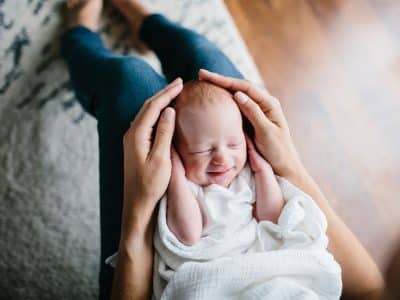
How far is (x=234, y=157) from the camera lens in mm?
841

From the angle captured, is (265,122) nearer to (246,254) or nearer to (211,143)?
(211,143)

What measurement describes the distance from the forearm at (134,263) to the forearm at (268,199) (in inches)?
7.7

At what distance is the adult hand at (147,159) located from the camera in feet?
2.49

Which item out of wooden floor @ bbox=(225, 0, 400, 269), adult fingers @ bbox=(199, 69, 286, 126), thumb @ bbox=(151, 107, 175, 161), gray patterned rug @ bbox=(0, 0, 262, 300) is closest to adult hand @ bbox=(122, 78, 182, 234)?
thumb @ bbox=(151, 107, 175, 161)

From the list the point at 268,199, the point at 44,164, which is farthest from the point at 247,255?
the point at 44,164

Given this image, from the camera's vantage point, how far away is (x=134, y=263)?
747 millimetres

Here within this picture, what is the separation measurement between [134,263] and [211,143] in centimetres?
25

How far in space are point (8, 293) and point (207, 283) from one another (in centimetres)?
61

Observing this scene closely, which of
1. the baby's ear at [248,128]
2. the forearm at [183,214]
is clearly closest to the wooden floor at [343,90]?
the baby's ear at [248,128]

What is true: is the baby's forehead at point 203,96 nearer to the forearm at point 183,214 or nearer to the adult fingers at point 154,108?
the adult fingers at point 154,108

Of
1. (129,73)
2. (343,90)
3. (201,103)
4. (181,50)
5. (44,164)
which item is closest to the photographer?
(201,103)

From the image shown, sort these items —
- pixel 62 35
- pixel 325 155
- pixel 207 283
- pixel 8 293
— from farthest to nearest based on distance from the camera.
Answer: pixel 325 155 < pixel 62 35 < pixel 8 293 < pixel 207 283

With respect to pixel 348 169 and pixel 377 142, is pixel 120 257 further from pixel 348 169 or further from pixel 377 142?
pixel 377 142

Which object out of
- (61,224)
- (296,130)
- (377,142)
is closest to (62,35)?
(61,224)
